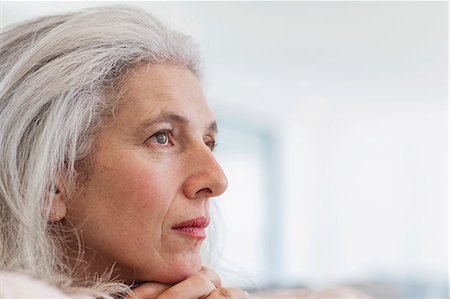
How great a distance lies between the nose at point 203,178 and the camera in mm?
1164

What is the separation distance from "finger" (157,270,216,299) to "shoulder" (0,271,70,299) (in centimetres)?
25

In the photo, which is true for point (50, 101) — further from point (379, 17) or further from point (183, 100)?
point (379, 17)

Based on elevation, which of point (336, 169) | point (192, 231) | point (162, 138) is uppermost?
point (336, 169)

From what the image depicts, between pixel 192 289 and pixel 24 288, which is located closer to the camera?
pixel 24 288

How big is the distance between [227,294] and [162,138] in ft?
0.94

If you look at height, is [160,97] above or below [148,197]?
above

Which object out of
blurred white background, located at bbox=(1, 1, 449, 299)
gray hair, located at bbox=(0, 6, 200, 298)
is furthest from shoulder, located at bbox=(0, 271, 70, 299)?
blurred white background, located at bbox=(1, 1, 449, 299)

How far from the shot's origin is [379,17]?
522 cm

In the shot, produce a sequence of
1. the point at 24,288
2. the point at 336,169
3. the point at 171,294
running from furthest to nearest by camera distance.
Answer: the point at 336,169 < the point at 171,294 < the point at 24,288

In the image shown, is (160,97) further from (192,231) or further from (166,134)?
(192,231)

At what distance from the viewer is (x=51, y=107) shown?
3.75ft

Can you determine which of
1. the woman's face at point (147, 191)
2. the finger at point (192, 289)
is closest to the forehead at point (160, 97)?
the woman's face at point (147, 191)

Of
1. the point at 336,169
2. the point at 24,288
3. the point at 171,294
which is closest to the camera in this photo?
the point at 24,288

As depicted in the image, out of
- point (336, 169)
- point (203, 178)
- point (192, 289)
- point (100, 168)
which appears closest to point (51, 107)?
point (100, 168)
